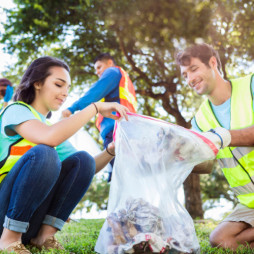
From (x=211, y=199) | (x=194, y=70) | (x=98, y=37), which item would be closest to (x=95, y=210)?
(x=211, y=199)

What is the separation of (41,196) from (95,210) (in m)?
13.1

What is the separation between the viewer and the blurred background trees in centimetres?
555

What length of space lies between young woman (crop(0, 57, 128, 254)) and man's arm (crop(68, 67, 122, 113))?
125cm

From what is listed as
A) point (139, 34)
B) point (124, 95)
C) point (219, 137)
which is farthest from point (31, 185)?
point (139, 34)

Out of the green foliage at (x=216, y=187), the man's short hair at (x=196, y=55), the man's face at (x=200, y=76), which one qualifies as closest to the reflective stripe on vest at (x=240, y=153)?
the man's face at (x=200, y=76)

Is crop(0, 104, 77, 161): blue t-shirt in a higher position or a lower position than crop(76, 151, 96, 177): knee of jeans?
higher

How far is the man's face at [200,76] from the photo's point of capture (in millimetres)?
2582

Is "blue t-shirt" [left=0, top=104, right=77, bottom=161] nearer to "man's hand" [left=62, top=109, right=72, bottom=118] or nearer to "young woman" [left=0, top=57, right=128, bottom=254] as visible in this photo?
"young woman" [left=0, top=57, right=128, bottom=254]

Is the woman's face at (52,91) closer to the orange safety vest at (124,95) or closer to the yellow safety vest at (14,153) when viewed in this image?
the yellow safety vest at (14,153)

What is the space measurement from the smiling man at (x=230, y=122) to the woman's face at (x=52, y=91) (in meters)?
1.00

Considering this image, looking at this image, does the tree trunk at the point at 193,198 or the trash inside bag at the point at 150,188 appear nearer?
the trash inside bag at the point at 150,188

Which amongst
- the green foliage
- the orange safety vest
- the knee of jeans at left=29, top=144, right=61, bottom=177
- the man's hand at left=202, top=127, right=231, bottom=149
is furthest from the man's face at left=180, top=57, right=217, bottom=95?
the green foliage

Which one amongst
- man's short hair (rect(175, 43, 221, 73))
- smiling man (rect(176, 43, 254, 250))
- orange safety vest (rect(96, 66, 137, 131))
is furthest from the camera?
orange safety vest (rect(96, 66, 137, 131))

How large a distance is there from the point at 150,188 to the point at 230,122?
106 centimetres
